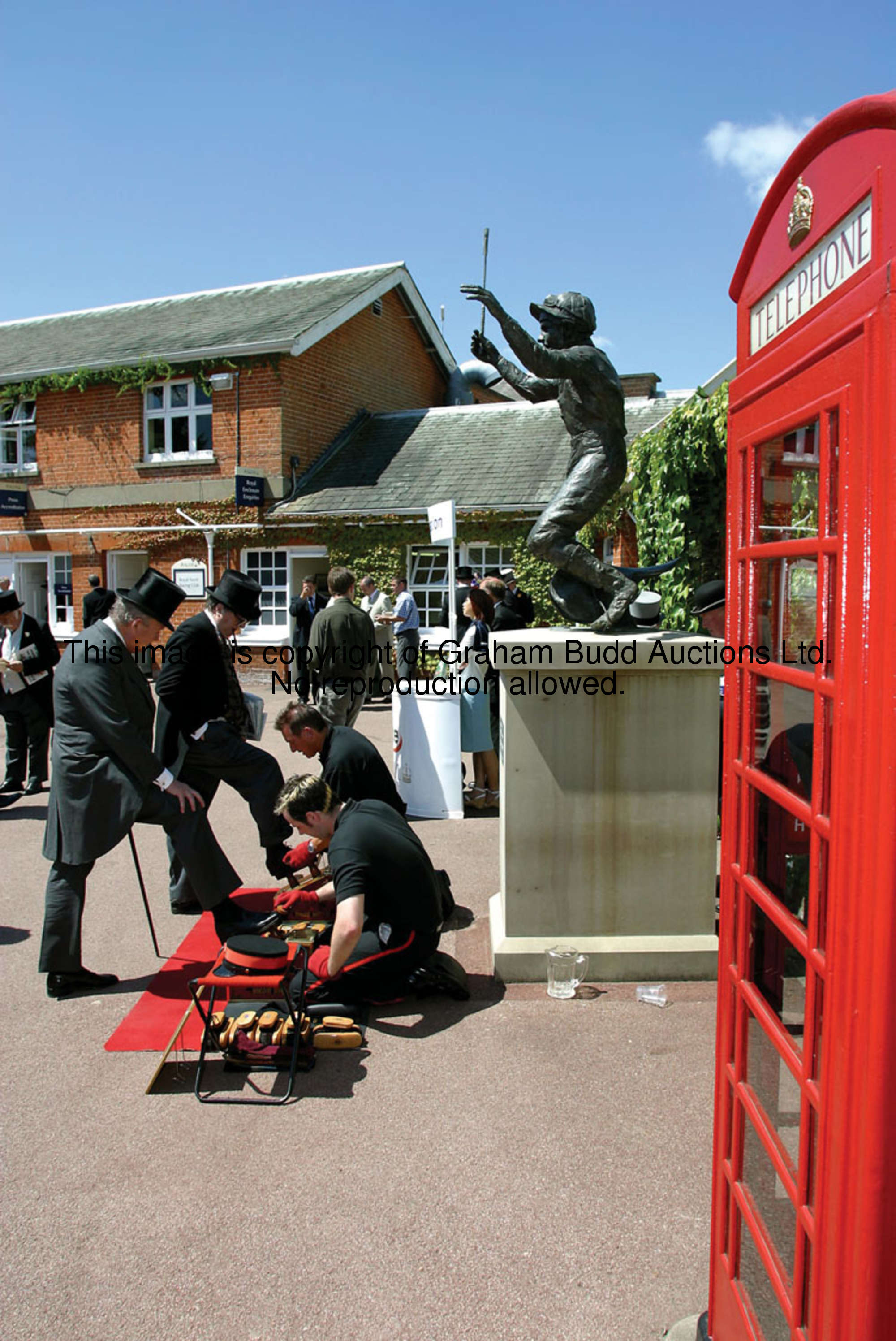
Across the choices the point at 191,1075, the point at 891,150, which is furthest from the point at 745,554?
the point at 191,1075

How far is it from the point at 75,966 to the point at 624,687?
303 cm

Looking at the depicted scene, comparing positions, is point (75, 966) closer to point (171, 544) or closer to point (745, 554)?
point (745, 554)

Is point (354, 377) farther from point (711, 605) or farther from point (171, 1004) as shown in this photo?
point (171, 1004)

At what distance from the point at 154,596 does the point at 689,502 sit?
661 centimetres

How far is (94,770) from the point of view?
461 centimetres

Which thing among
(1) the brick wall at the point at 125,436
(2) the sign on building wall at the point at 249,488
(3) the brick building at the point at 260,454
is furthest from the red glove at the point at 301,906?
(1) the brick wall at the point at 125,436

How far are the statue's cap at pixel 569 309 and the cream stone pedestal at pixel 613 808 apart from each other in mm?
1615

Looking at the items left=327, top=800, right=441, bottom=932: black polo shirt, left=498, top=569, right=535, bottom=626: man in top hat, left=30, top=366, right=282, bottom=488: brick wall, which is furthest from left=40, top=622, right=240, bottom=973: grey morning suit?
left=30, top=366, right=282, bottom=488: brick wall

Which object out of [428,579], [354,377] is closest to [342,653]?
[428,579]

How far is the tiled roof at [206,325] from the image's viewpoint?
60.8 feet

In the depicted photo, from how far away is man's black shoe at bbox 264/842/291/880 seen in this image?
5.98m

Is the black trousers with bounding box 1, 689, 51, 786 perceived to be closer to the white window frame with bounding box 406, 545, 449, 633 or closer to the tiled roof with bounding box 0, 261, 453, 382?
the white window frame with bounding box 406, 545, 449, 633

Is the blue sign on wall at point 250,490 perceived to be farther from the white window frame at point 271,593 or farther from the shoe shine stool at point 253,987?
the shoe shine stool at point 253,987

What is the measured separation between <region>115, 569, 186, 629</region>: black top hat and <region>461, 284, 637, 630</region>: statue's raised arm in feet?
6.37
